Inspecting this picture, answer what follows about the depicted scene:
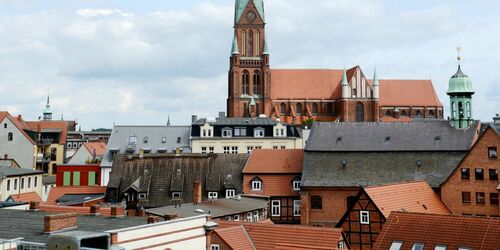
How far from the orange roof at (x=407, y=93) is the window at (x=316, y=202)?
248 ft

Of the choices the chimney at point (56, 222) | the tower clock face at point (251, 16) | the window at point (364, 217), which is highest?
the tower clock face at point (251, 16)

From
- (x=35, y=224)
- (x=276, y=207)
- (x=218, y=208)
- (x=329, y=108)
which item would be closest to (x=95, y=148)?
(x=276, y=207)

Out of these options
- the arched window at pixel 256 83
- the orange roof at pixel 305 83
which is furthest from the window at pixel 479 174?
the arched window at pixel 256 83

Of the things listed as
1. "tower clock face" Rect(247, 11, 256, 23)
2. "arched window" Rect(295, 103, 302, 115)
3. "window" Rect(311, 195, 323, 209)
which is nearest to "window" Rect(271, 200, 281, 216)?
"window" Rect(311, 195, 323, 209)

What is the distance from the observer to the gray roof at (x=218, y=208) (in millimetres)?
41175

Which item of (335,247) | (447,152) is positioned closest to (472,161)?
(447,152)

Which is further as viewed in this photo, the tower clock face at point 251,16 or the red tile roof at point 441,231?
the tower clock face at point 251,16

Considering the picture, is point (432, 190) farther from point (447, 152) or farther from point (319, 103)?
point (319, 103)

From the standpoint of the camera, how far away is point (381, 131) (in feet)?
192

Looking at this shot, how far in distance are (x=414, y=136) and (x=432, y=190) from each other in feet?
22.7

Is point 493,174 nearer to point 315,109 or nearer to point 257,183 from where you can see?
point 257,183

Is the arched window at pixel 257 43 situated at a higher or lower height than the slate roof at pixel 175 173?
higher

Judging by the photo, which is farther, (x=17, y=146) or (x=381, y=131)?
(x=17, y=146)

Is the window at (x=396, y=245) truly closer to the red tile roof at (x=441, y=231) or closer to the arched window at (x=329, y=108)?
the red tile roof at (x=441, y=231)
